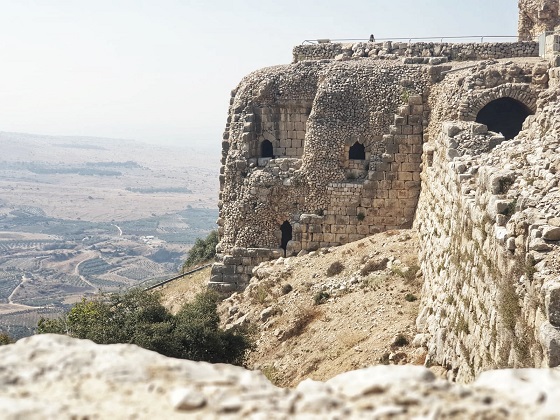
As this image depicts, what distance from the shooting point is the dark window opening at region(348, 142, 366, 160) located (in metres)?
21.5

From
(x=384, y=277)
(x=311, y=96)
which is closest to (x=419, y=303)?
(x=384, y=277)

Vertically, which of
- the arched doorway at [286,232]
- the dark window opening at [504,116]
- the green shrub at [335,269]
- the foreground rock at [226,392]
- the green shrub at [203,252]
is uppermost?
the dark window opening at [504,116]

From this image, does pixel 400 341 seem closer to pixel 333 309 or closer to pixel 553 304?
pixel 333 309

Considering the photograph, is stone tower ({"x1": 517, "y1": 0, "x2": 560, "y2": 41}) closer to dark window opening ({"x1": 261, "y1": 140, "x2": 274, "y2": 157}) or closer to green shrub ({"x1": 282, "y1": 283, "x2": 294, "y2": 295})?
dark window opening ({"x1": 261, "y1": 140, "x2": 274, "y2": 157})

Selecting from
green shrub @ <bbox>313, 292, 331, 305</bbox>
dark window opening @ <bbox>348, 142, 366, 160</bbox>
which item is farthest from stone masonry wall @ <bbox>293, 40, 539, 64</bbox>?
green shrub @ <bbox>313, 292, 331, 305</bbox>

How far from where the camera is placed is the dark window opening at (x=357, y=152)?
21469mm

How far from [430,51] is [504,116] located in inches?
126

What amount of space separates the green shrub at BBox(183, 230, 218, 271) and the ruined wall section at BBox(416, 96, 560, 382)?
1910 cm

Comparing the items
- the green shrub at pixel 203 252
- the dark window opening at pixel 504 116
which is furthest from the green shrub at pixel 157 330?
the green shrub at pixel 203 252

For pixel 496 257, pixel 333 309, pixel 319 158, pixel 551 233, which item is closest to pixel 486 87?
pixel 319 158

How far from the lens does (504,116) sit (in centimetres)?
2055

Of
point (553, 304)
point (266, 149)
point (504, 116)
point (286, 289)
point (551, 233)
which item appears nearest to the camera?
point (553, 304)

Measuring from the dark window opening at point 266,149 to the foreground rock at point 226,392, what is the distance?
17671 millimetres

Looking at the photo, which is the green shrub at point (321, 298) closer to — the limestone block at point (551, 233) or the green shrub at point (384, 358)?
the green shrub at point (384, 358)
